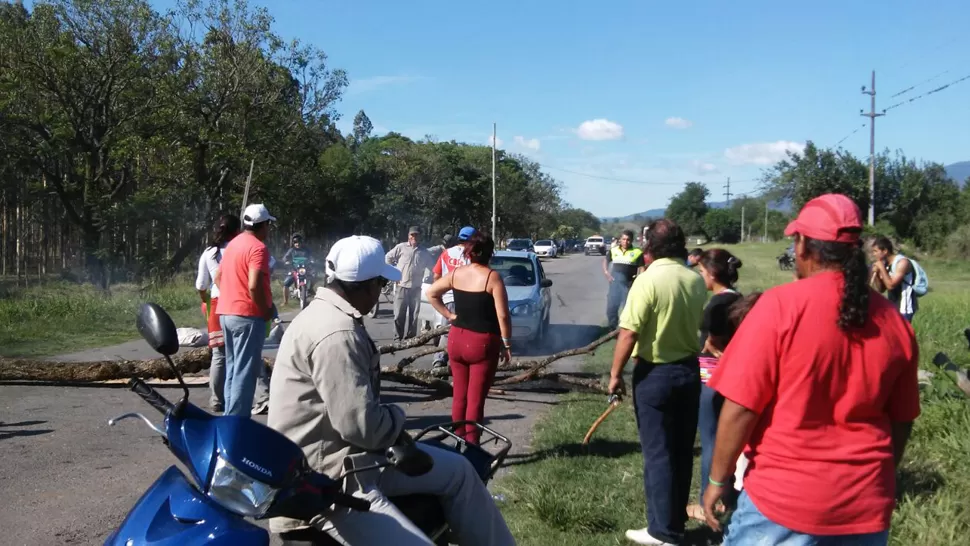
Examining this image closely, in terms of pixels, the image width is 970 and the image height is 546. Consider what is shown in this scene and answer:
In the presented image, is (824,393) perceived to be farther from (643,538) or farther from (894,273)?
(894,273)

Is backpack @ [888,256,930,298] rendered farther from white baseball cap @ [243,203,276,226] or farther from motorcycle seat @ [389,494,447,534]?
motorcycle seat @ [389,494,447,534]

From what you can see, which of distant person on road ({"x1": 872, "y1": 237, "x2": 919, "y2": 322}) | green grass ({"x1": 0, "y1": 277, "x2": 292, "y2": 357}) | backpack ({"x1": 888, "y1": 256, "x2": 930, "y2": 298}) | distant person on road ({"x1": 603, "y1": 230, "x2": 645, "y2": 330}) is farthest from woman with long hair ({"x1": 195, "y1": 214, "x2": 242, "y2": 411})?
backpack ({"x1": 888, "y1": 256, "x2": 930, "y2": 298})

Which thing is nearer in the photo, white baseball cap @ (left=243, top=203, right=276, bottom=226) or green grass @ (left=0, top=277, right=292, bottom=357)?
white baseball cap @ (left=243, top=203, right=276, bottom=226)

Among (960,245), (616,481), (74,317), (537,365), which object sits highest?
(960,245)

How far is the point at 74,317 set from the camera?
15773 mm

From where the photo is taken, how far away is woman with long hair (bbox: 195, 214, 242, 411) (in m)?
7.68

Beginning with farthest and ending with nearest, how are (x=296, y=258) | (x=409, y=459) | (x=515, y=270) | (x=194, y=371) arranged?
(x=296, y=258) → (x=515, y=270) → (x=194, y=371) → (x=409, y=459)

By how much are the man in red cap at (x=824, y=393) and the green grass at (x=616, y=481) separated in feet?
8.23

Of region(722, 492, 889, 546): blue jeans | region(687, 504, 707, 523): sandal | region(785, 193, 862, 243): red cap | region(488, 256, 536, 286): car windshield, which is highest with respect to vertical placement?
region(785, 193, 862, 243): red cap

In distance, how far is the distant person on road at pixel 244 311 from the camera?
22.1 ft

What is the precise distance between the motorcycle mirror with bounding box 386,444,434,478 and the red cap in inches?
58.7

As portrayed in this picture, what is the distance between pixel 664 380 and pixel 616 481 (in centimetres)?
172

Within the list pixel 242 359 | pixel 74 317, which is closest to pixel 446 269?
pixel 242 359

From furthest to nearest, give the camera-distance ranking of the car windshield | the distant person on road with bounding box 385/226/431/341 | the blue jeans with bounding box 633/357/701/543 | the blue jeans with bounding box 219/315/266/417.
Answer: the car windshield, the distant person on road with bounding box 385/226/431/341, the blue jeans with bounding box 219/315/266/417, the blue jeans with bounding box 633/357/701/543
